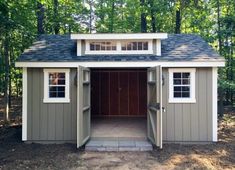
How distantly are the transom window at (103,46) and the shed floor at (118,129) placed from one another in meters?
2.86

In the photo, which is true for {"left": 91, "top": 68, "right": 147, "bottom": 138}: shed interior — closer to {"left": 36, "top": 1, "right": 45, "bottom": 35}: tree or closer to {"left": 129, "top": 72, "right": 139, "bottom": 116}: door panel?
{"left": 129, "top": 72, "right": 139, "bottom": 116}: door panel

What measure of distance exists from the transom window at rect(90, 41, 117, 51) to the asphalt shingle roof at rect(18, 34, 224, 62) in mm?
422

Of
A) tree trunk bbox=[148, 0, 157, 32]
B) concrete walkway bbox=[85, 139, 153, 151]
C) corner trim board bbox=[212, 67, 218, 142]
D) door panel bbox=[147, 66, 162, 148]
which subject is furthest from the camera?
tree trunk bbox=[148, 0, 157, 32]

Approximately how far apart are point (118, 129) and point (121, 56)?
8.58 feet

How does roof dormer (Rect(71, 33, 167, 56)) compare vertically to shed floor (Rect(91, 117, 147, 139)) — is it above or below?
above

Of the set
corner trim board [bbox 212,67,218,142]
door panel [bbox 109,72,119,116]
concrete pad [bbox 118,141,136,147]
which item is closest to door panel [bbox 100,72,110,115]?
door panel [bbox 109,72,119,116]

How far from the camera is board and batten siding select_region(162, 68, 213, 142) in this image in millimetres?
8633

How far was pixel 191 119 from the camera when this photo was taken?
8.64 metres

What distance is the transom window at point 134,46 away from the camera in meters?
9.42

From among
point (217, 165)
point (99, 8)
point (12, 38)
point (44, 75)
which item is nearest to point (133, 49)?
point (44, 75)

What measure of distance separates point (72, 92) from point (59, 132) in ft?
4.50

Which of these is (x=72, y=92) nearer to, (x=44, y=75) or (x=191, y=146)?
(x=44, y=75)

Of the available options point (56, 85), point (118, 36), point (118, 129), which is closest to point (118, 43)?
point (118, 36)

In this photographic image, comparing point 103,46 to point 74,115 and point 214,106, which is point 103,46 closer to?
point 74,115
